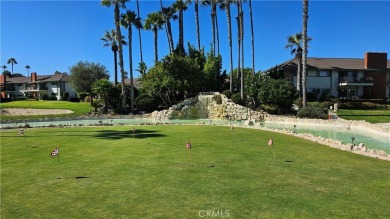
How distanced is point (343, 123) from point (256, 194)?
2366 cm

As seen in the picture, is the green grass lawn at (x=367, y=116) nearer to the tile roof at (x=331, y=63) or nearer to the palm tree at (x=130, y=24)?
the tile roof at (x=331, y=63)

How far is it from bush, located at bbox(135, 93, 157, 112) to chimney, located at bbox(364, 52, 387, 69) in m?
35.3

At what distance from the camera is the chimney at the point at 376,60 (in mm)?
55000

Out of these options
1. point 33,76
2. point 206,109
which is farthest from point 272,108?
point 33,76

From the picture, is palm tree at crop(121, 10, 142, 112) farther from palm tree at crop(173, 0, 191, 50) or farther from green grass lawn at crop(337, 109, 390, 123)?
green grass lawn at crop(337, 109, 390, 123)

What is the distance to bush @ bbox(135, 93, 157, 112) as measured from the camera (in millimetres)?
46906

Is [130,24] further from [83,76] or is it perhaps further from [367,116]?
[367,116]

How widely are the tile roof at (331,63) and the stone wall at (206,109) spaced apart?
15614 mm

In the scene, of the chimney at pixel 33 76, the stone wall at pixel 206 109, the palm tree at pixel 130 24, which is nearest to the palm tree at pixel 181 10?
the palm tree at pixel 130 24

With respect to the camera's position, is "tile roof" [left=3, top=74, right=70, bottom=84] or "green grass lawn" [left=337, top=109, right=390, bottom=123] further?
"tile roof" [left=3, top=74, right=70, bottom=84]

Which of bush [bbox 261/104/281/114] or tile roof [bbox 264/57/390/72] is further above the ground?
tile roof [bbox 264/57/390/72]

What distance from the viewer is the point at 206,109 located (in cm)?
4322

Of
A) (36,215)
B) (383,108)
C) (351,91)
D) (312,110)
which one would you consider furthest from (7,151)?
(351,91)

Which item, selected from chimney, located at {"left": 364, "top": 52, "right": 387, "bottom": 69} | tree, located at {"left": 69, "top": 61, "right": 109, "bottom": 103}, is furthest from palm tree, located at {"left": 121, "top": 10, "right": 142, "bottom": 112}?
chimney, located at {"left": 364, "top": 52, "right": 387, "bottom": 69}
